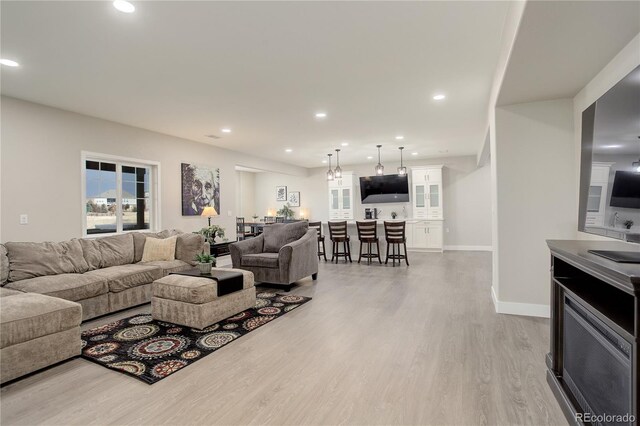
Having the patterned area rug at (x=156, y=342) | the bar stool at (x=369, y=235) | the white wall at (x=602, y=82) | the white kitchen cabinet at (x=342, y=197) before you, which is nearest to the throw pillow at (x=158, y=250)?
the patterned area rug at (x=156, y=342)

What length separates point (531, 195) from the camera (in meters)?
3.47

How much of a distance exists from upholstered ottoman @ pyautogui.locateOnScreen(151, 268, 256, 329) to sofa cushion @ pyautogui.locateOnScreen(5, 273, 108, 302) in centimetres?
70

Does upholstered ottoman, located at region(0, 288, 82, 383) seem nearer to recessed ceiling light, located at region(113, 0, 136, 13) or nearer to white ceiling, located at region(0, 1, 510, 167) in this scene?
white ceiling, located at region(0, 1, 510, 167)

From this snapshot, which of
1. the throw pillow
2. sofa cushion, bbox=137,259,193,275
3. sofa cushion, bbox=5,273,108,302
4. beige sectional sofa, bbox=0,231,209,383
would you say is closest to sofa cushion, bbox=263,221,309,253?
beige sectional sofa, bbox=0,231,209,383

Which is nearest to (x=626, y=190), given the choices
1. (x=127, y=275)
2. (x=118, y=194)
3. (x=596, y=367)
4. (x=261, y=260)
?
(x=596, y=367)

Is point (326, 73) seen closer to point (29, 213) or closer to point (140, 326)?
point (140, 326)

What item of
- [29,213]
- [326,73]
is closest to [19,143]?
[29,213]

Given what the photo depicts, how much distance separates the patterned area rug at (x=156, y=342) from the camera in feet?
8.07

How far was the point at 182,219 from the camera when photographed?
20.3ft

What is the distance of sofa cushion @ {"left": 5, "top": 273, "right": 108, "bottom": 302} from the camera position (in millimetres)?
3213

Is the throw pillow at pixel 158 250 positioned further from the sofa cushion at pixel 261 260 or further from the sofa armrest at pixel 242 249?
the sofa cushion at pixel 261 260

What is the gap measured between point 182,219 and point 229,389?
4657 millimetres

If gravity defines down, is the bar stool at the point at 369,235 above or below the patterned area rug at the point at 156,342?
above

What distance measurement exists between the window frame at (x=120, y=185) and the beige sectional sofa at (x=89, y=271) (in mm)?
710
